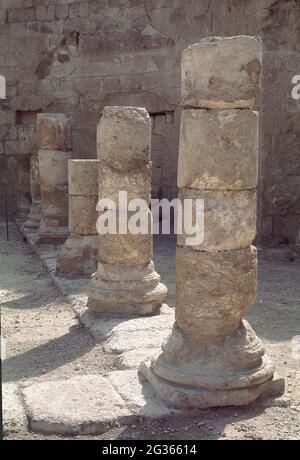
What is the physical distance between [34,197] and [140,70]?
398 cm

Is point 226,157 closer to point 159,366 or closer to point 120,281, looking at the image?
point 159,366

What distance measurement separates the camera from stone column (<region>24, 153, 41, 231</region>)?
13.8 m

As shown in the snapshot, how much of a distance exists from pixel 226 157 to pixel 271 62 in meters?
7.20

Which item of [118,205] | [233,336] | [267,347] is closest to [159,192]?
[118,205]

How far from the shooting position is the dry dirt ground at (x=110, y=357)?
14.9 ft

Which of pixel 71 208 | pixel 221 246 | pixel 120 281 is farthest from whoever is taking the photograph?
pixel 71 208

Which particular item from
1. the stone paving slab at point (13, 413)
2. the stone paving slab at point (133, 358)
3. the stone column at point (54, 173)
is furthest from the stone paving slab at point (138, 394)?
the stone column at point (54, 173)

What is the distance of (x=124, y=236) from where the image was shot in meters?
7.47

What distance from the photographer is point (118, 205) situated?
295 inches

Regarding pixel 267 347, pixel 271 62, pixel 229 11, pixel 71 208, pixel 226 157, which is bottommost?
pixel 267 347

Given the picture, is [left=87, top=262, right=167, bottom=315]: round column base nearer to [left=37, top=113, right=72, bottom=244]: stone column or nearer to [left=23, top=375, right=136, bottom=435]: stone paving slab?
[left=23, top=375, right=136, bottom=435]: stone paving slab

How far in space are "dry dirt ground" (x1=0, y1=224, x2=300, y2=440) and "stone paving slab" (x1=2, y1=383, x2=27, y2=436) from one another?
11 centimetres

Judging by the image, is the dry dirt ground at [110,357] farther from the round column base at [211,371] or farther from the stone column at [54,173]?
the stone column at [54,173]

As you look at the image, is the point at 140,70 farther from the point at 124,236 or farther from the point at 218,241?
the point at 218,241
